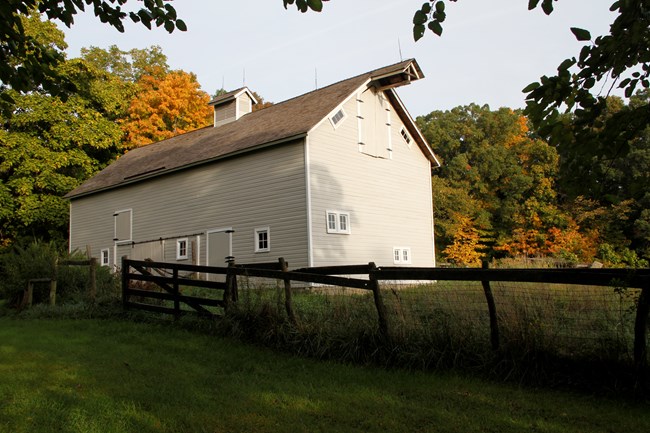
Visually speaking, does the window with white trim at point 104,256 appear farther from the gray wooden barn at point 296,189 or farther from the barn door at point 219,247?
the barn door at point 219,247

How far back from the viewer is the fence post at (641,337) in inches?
204

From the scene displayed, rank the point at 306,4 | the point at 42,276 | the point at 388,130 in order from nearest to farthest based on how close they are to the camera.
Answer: the point at 306,4 < the point at 42,276 < the point at 388,130

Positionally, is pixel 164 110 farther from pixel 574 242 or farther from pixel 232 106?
pixel 574 242

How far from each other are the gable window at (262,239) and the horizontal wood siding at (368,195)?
1880 millimetres

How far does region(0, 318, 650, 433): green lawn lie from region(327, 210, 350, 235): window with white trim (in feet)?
37.8

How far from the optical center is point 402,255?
22047 millimetres

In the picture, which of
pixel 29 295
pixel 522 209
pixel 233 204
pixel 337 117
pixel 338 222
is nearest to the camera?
pixel 29 295

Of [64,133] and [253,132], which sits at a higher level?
[64,133]

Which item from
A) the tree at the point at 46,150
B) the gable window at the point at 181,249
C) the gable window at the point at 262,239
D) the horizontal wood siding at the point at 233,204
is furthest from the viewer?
the tree at the point at 46,150

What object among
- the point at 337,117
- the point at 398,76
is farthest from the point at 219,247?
the point at 398,76

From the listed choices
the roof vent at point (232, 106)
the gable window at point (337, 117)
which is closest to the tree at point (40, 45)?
the gable window at point (337, 117)

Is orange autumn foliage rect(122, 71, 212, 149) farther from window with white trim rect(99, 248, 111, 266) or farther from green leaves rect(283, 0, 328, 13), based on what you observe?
green leaves rect(283, 0, 328, 13)

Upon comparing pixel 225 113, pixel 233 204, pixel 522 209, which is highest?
pixel 225 113

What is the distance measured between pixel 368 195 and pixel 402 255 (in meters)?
2.93
